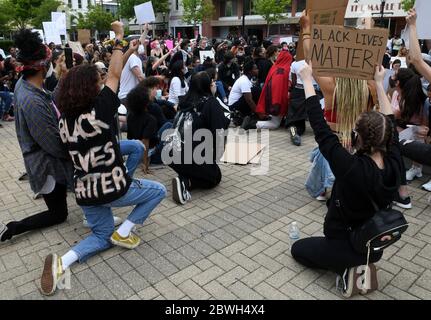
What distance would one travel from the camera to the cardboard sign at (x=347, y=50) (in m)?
2.96

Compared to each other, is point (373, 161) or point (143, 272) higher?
point (373, 161)

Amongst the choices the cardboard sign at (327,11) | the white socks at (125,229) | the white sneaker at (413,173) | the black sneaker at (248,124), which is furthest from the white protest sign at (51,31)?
the white sneaker at (413,173)

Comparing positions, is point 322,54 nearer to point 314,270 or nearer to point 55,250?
point 314,270

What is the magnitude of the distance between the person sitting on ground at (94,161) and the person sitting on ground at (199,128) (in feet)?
4.48

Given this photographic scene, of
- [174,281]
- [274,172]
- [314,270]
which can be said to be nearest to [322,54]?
[314,270]

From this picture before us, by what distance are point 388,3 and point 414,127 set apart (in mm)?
32489

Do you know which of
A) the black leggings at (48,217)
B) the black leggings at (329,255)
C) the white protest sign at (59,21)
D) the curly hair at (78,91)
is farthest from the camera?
the white protest sign at (59,21)

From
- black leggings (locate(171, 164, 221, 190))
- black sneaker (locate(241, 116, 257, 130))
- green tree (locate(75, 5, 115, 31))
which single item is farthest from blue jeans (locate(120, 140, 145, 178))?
green tree (locate(75, 5, 115, 31))

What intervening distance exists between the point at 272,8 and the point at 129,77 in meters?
37.1

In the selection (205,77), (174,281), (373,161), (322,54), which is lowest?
(174,281)

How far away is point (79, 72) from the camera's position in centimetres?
301

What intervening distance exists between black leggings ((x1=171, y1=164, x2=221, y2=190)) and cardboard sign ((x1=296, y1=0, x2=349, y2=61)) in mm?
2203

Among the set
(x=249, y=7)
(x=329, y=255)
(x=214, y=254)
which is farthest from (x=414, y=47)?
(x=249, y=7)

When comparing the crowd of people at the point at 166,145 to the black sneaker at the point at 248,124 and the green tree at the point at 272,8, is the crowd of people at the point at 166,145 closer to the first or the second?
the black sneaker at the point at 248,124
